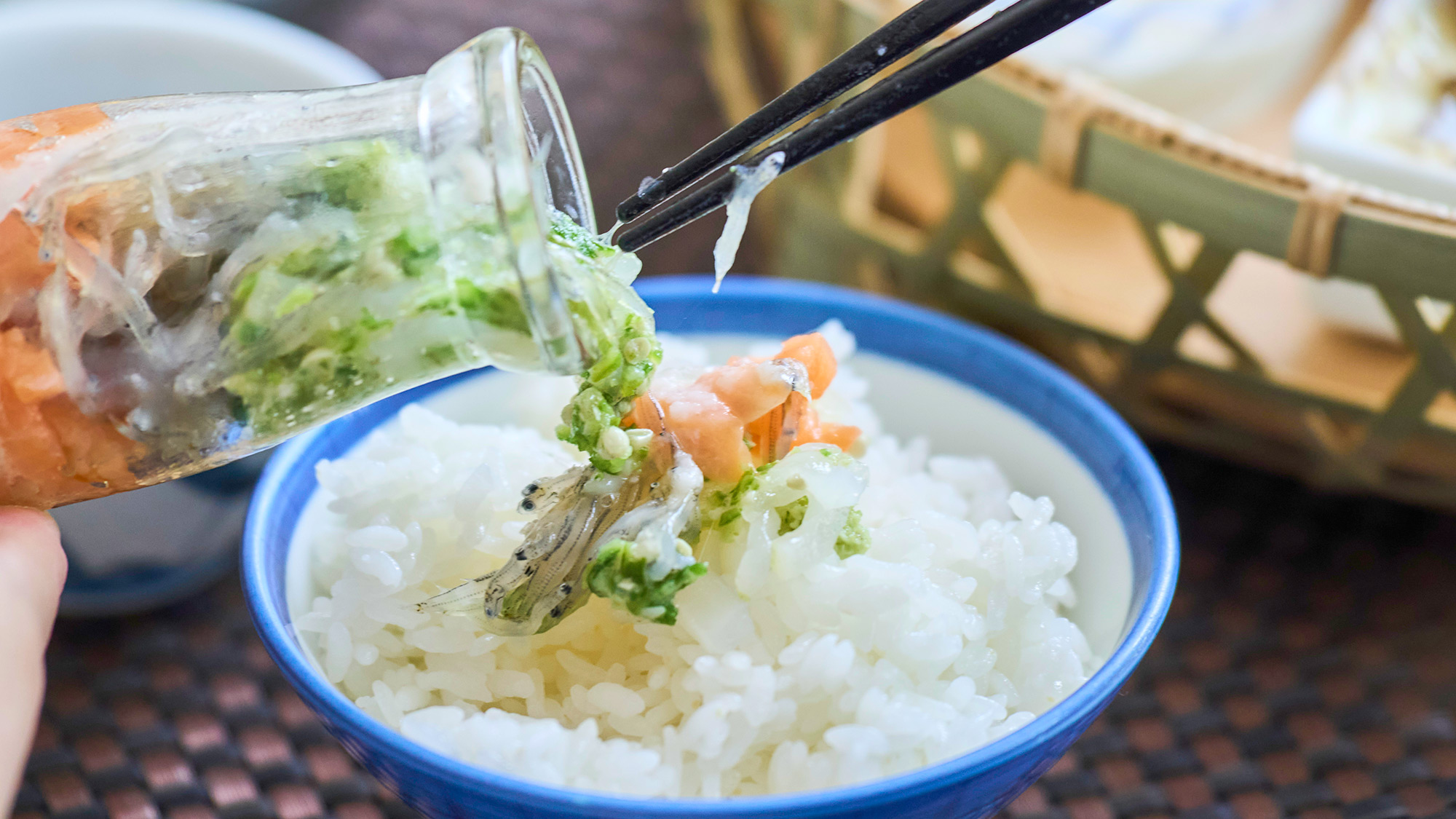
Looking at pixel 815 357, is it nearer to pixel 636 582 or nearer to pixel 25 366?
pixel 636 582

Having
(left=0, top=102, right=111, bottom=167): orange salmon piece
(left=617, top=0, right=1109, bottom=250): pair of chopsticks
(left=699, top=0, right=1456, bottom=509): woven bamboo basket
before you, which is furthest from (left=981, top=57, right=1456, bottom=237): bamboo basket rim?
(left=0, top=102, right=111, bottom=167): orange salmon piece

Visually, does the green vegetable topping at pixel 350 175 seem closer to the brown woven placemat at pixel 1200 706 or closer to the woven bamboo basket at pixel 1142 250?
the brown woven placemat at pixel 1200 706

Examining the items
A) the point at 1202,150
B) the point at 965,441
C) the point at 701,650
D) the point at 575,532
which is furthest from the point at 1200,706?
the point at 575,532

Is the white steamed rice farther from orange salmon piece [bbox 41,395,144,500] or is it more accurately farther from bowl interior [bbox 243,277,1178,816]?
orange salmon piece [bbox 41,395,144,500]

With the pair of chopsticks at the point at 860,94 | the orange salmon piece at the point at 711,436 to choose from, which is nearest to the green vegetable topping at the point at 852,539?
the orange salmon piece at the point at 711,436

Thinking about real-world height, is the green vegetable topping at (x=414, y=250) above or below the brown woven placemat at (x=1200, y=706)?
above
